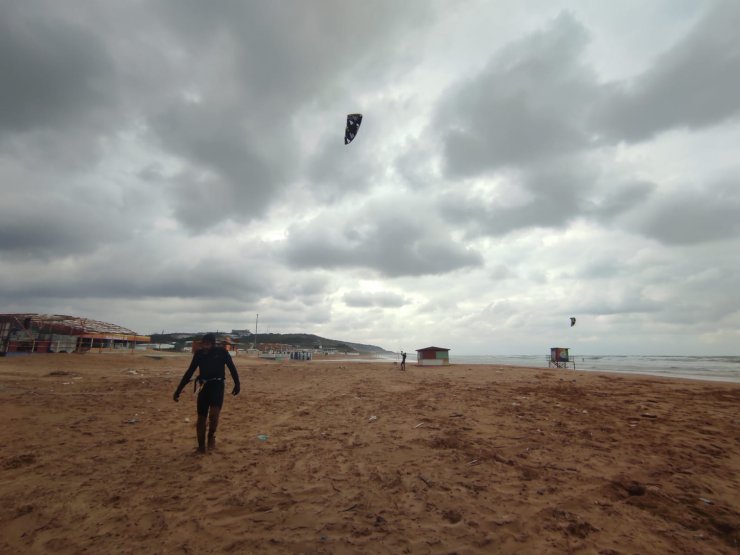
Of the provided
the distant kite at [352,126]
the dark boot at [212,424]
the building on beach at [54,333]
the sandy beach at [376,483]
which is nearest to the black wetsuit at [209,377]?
the dark boot at [212,424]

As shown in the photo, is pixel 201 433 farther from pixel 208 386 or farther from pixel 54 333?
pixel 54 333

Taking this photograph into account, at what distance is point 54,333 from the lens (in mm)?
43250

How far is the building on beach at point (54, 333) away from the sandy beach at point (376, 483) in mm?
38705

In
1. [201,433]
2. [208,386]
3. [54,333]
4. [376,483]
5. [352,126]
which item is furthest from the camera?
[54,333]

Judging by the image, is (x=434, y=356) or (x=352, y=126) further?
(x=434, y=356)

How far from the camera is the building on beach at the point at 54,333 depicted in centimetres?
3521

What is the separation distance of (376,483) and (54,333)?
56.2m

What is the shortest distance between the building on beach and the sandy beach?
38705 millimetres

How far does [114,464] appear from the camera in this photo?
5453 mm

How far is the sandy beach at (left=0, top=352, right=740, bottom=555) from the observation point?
11.4 ft

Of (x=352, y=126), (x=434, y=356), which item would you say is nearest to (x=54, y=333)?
(x=434, y=356)

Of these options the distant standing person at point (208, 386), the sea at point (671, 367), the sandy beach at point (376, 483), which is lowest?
the sea at point (671, 367)

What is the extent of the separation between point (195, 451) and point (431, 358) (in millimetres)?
39591

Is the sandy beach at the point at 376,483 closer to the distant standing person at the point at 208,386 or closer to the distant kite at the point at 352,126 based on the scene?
the distant standing person at the point at 208,386
